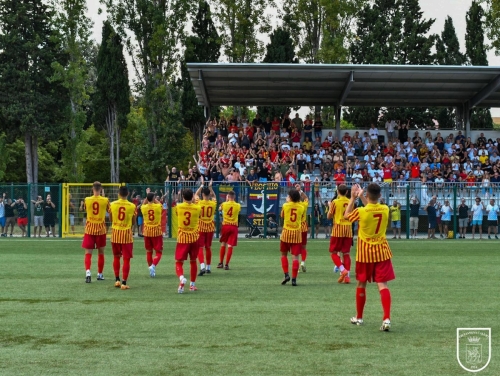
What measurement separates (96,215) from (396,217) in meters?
17.2

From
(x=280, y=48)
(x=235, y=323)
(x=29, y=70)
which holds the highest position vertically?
(x=280, y=48)

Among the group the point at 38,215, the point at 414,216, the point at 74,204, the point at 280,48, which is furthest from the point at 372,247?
the point at 280,48

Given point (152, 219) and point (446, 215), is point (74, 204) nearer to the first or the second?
point (446, 215)

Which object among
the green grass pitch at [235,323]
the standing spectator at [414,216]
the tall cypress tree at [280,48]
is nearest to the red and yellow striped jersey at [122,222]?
the green grass pitch at [235,323]

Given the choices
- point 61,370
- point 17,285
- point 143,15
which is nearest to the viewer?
point 61,370

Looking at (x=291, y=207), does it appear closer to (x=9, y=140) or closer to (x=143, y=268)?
(x=143, y=268)

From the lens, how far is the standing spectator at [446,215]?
3200 cm

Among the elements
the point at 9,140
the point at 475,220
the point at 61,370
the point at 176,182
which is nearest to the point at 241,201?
the point at 176,182

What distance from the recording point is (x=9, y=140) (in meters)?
55.7

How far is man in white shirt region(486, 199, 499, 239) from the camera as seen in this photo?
31781mm

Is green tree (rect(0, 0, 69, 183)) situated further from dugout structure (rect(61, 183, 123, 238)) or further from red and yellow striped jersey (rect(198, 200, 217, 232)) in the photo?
red and yellow striped jersey (rect(198, 200, 217, 232))

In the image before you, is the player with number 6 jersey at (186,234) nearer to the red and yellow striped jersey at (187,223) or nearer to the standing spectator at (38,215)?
the red and yellow striped jersey at (187,223)

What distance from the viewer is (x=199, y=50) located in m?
52.5

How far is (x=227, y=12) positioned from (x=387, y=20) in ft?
54.5
